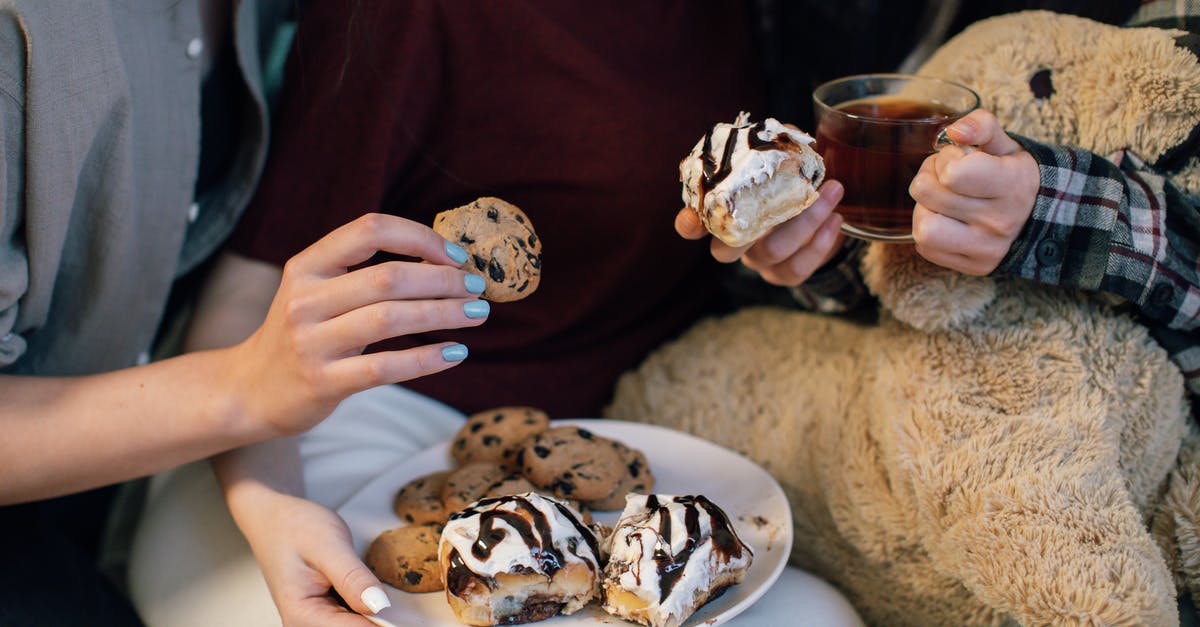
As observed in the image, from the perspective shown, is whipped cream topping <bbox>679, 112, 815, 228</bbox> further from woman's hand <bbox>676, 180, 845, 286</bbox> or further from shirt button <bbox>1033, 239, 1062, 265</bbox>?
shirt button <bbox>1033, 239, 1062, 265</bbox>

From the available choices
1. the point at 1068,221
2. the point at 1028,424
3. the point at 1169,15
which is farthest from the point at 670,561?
the point at 1169,15

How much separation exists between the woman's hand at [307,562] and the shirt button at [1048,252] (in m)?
0.65

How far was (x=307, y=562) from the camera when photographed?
816 millimetres

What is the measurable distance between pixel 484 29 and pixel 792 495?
635mm

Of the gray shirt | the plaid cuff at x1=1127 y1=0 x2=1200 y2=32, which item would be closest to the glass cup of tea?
the plaid cuff at x1=1127 y1=0 x2=1200 y2=32

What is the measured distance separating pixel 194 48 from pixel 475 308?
1.65 ft

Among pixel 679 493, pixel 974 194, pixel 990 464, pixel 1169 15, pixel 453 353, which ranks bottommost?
pixel 679 493

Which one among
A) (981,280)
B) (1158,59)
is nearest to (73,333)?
(981,280)

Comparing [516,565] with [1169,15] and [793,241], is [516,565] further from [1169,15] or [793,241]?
[1169,15]

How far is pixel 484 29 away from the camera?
99cm

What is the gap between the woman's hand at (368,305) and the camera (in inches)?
27.7

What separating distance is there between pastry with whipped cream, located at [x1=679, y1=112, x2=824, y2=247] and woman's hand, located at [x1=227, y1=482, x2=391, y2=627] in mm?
429

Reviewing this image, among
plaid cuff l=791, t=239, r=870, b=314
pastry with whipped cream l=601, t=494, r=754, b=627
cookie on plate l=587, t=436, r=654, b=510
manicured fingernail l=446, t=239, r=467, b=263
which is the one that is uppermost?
manicured fingernail l=446, t=239, r=467, b=263

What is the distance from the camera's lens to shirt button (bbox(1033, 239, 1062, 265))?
0.80 m
